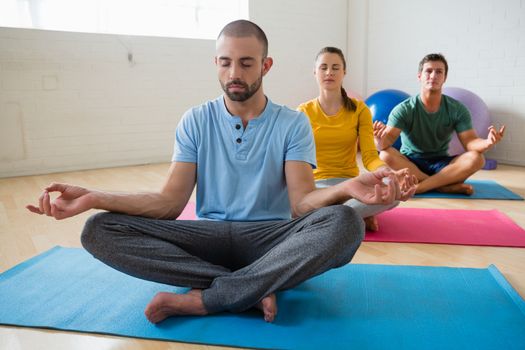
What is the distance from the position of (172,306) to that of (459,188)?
2.57 m

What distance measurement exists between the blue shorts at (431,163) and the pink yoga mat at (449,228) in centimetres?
62

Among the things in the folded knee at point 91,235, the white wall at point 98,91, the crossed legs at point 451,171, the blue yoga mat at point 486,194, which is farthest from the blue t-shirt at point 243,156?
the white wall at point 98,91

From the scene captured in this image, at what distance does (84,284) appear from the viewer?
1.79 meters

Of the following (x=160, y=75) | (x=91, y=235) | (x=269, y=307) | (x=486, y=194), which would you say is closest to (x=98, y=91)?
(x=160, y=75)

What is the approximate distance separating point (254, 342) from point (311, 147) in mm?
716

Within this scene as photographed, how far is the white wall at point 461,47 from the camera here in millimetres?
4605

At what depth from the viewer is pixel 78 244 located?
7.65 feet

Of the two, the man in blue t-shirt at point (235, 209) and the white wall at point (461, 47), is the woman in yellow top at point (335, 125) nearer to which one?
the man in blue t-shirt at point (235, 209)

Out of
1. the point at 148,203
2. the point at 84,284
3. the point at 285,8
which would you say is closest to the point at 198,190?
the point at 148,203

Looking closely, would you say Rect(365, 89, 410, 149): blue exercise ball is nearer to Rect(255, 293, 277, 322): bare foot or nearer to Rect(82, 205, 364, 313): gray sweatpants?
Rect(82, 205, 364, 313): gray sweatpants

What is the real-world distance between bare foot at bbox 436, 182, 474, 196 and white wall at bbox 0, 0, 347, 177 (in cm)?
286

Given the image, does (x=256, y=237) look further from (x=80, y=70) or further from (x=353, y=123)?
(x=80, y=70)

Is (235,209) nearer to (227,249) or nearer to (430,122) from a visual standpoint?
(227,249)

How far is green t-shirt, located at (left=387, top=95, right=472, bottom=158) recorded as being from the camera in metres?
3.41
